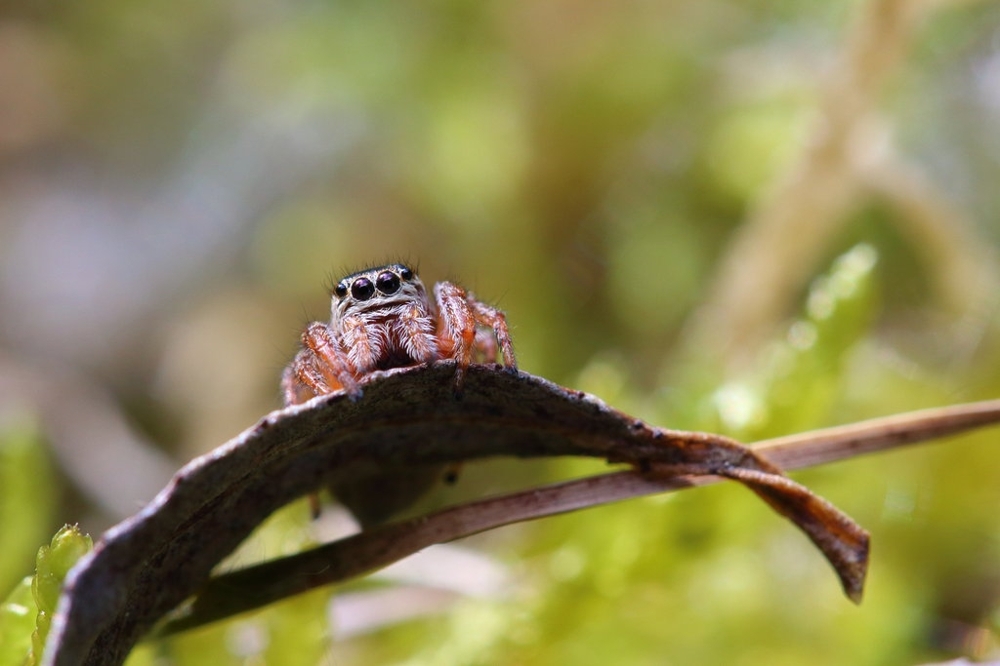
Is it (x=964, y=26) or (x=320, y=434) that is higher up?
(x=964, y=26)

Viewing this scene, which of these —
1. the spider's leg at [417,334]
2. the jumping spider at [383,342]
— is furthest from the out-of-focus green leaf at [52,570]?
the spider's leg at [417,334]

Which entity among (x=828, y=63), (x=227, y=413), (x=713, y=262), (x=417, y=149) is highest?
(x=417, y=149)

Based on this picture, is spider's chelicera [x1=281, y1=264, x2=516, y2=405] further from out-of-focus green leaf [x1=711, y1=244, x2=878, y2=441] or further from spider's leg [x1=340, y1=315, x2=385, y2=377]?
out-of-focus green leaf [x1=711, y1=244, x2=878, y2=441]

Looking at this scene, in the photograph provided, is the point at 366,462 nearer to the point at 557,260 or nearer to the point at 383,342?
the point at 383,342

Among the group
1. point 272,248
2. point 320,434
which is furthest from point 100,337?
point 320,434

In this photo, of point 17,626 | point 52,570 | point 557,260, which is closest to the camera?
point 52,570

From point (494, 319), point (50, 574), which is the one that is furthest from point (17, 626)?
point (494, 319)

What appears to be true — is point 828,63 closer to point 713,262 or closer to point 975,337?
point 713,262
